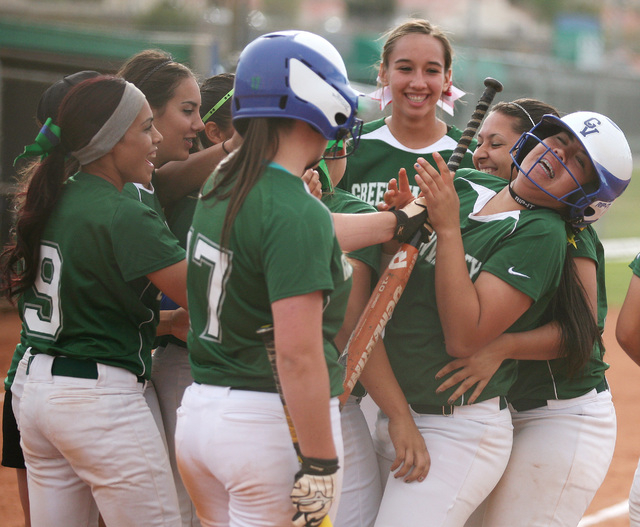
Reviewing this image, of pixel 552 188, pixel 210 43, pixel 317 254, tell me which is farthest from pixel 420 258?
pixel 210 43

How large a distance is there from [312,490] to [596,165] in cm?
153

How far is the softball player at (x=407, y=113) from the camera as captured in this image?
12.4 ft

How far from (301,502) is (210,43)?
11287 mm

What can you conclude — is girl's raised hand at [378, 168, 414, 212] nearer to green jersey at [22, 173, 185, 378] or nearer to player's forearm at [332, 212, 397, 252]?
player's forearm at [332, 212, 397, 252]

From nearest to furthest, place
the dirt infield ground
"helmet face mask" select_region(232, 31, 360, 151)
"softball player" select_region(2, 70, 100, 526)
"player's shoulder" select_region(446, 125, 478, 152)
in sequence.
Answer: "helmet face mask" select_region(232, 31, 360, 151)
"softball player" select_region(2, 70, 100, 526)
"player's shoulder" select_region(446, 125, 478, 152)
the dirt infield ground

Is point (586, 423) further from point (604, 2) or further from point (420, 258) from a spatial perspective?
point (604, 2)

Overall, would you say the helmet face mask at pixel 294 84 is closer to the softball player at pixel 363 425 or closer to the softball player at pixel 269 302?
the softball player at pixel 269 302

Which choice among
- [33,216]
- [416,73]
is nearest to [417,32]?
[416,73]

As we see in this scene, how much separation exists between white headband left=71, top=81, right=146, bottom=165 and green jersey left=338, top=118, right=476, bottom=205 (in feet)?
3.83

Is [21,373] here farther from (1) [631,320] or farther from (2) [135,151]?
(1) [631,320]

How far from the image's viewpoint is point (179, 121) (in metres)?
3.56

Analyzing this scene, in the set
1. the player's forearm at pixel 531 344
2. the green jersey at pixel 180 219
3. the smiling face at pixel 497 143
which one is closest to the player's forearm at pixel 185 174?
the green jersey at pixel 180 219

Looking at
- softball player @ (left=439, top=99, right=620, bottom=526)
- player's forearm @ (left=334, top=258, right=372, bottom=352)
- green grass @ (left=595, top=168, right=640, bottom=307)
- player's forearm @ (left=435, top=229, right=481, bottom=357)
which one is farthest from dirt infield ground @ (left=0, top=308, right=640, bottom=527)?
green grass @ (left=595, top=168, right=640, bottom=307)

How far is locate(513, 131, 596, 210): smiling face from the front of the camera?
277 centimetres
